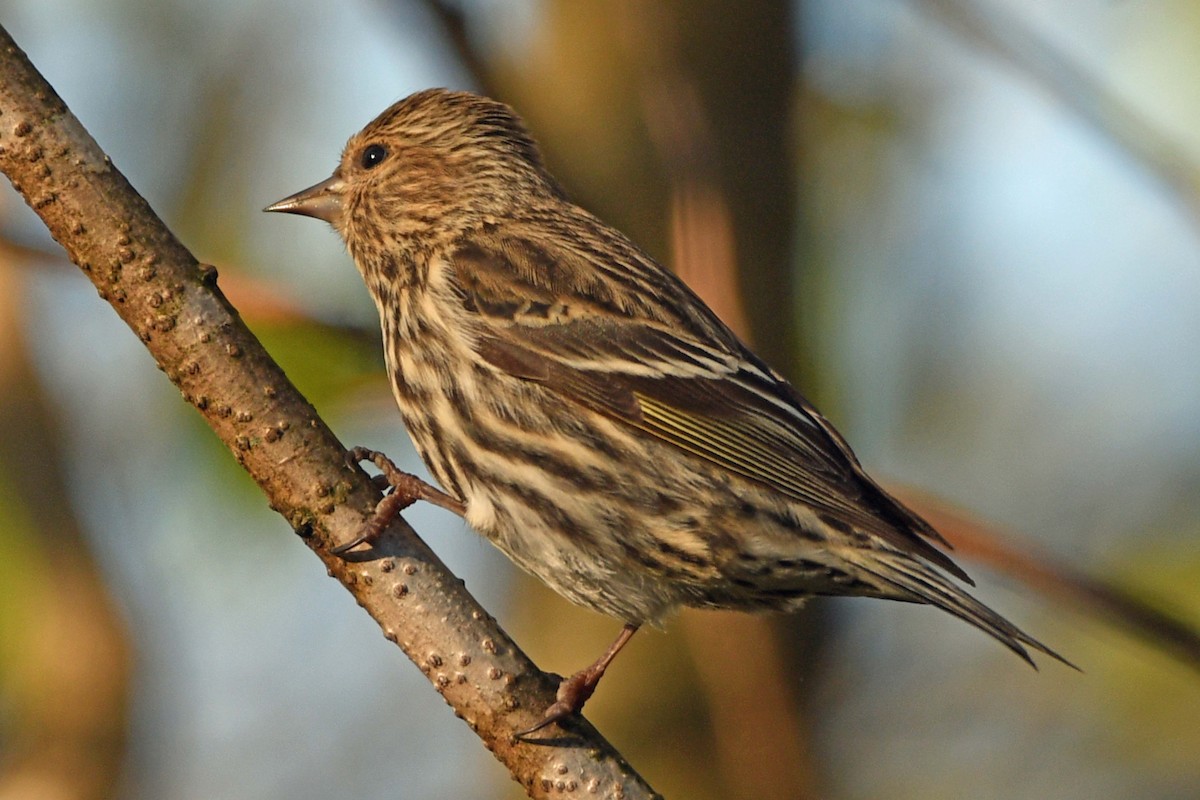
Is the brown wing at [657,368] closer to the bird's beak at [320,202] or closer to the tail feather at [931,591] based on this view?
the tail feather at [931,591]

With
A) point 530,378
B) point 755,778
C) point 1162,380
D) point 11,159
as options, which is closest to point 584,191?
point 530,378

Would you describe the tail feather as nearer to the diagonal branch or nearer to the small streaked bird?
the small streaked bird

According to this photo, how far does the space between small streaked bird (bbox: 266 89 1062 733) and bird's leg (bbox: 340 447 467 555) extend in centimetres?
2

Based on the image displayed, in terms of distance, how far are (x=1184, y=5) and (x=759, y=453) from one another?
3.23m

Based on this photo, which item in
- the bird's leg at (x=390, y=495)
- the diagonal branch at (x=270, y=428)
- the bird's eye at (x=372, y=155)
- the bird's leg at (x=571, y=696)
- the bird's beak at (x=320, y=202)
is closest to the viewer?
the diagonal branch at (x=270, y=428)

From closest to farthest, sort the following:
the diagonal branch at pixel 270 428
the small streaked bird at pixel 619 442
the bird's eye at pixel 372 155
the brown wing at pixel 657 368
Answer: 1. the diagonal branch at pixel 270 428
2. the small streaked bird at pixel 619 442
3. the brown wing at pixel 657 368
4. the bird's eye at pixel 372 155

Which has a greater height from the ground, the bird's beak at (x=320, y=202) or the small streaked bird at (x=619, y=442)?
the bird's beak at (x=320, y=202)

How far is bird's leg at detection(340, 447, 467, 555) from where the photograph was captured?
11.6 feet

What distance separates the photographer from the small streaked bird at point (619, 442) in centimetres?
421

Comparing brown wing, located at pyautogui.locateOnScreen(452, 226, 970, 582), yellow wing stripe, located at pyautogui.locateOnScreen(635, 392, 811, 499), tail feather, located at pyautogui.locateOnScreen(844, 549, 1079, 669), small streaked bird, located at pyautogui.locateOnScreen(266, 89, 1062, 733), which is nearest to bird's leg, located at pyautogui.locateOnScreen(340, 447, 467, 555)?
small streaked bird, located at pyautogui.locateOnScreen(266, 89, 1062, 733)

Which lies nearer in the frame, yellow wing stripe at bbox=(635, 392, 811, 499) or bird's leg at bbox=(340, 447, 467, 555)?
bird's leg at bbox=(340, 447, 467, 555)

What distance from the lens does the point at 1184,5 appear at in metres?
6.24

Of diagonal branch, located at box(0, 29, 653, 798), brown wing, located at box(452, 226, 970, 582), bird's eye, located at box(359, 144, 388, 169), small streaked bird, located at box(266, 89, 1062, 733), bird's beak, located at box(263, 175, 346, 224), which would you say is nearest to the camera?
diagonal branch, located at box(0, 29, 653, 798)

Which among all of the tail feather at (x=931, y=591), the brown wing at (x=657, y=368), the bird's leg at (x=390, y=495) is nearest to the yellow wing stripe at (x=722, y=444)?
the brown wing at (x=657, y=368)
